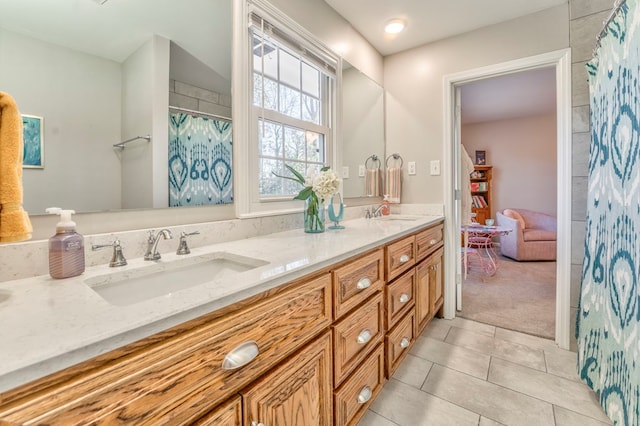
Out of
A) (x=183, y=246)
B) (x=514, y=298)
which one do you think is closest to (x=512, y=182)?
(x=514, y=298)

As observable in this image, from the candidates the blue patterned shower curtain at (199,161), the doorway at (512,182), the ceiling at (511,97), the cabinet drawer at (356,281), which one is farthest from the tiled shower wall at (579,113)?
the blue patterned shower curtain at (199,161)

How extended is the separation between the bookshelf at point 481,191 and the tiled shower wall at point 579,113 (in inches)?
145

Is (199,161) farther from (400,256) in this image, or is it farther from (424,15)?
(424,15)

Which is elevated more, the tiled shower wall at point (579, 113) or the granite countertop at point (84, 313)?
the tiled shower wall at point (579, 113)

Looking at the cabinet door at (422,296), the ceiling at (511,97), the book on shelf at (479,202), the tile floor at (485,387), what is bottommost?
the tile floor at (485,387)

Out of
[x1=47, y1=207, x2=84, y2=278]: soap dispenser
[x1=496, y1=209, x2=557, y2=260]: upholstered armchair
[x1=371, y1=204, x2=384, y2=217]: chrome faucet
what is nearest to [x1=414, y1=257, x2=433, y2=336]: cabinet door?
[x1=371, y1=204, x2=384, y2=217]: chrome faucet

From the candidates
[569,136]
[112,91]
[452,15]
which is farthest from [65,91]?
[569,136]

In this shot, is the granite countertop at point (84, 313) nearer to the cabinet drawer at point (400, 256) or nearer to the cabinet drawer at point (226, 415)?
the cabinet drawer at point (226, 415)

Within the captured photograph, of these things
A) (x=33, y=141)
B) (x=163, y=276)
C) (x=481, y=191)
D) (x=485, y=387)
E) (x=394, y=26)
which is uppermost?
(x=394, y=26)

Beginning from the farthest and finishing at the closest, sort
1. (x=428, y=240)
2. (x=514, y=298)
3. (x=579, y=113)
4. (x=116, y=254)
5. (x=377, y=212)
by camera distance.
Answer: (x=514, y=298) < (x=377, y=212) < (x=428, y=240) < (x=579, y=113) < (x=116, y=254)

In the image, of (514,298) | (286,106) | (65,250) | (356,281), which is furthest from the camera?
(514,298)

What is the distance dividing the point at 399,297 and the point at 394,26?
193 cm

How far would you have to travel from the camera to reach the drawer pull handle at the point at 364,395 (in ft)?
3.82

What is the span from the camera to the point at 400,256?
4.97ft
